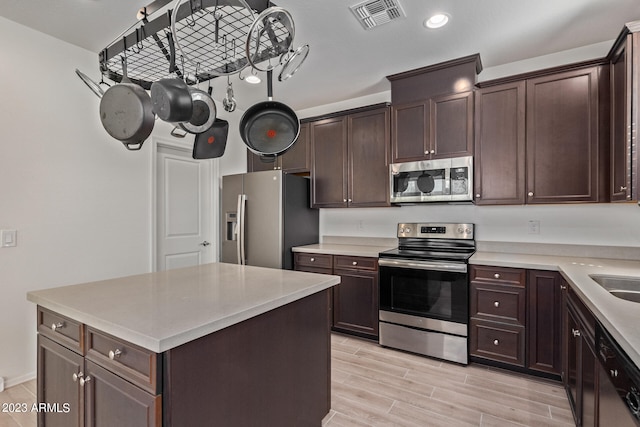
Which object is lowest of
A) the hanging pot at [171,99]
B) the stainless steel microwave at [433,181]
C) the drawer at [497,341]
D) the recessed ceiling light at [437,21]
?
the drawer at [497,341]

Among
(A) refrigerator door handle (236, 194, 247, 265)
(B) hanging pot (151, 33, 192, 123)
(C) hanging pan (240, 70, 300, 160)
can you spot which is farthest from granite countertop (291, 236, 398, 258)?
(B) hanging pot (151, 33, 192, 123)

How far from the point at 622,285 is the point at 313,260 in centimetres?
243

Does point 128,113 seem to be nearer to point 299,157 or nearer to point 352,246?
point 299,157

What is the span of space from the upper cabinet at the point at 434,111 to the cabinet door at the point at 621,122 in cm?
94

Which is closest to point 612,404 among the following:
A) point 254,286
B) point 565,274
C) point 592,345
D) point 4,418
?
point 592,345

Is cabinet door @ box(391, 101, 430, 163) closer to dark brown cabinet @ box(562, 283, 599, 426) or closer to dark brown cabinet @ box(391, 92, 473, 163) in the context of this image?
dark brown cabinet @ box(391, 92, 473, 163)

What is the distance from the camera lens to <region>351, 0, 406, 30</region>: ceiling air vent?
2.13 m

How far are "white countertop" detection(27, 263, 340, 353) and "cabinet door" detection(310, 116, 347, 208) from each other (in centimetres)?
187

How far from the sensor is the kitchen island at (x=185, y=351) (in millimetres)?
1062

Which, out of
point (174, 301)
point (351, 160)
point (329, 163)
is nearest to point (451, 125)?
point (351, 160)

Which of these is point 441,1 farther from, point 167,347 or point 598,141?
point 167,347

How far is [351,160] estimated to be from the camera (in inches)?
140

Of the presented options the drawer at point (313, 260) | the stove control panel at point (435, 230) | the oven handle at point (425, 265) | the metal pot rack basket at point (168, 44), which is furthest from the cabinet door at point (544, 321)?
the metal pot rack basket at point (168, 44)

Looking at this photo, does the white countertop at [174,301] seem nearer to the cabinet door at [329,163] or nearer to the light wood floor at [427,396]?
the light wood floor at [427,396]
